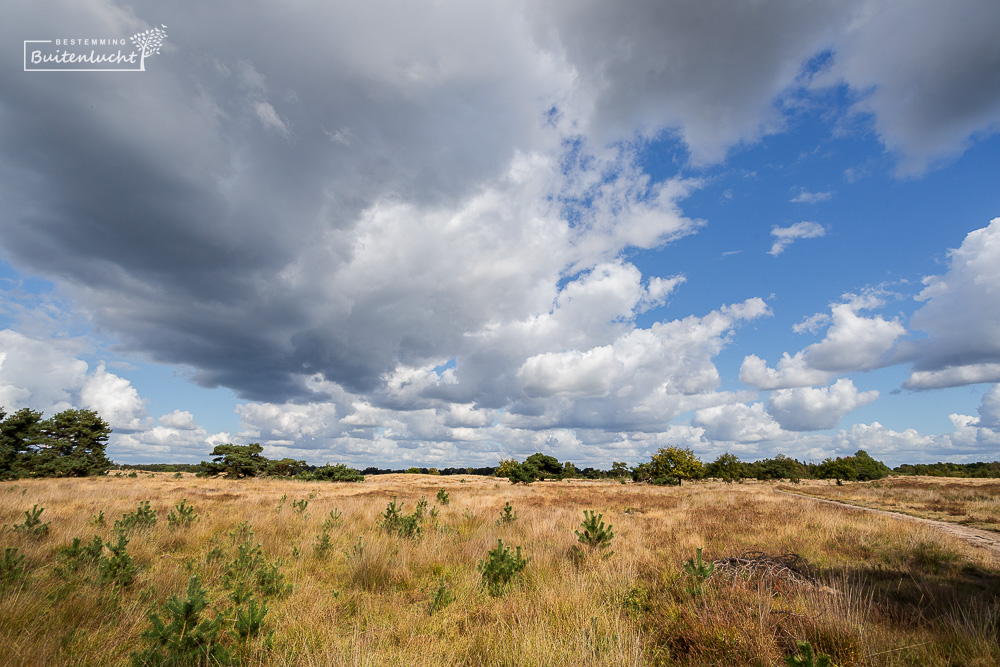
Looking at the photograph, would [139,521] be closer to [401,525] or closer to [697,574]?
[401,525]

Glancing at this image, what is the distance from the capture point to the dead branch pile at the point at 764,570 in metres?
6.05

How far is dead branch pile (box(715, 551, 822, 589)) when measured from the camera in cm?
605

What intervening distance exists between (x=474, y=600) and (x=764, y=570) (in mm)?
4854

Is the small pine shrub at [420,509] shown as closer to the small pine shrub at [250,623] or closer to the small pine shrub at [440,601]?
the small pine shrub at [440,601]

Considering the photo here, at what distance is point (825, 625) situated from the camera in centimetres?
450

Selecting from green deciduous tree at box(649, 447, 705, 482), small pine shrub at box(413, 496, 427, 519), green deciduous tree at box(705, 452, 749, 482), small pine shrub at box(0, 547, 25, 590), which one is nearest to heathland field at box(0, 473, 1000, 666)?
small pine shrub at box(0, 547, 25, 590)

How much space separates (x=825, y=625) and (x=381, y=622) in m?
5.33

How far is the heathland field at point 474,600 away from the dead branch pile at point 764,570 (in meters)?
0.05

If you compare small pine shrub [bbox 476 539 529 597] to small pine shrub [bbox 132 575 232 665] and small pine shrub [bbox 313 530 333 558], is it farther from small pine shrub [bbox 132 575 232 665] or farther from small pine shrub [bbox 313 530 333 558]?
small pine shrub [bbox 313 530 333 558]

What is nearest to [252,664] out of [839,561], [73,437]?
[839,561]

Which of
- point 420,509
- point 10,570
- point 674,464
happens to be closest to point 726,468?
point 674,464

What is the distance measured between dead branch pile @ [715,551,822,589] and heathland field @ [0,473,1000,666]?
0.05 m

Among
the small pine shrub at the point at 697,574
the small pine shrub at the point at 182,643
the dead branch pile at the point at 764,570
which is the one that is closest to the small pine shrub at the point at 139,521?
the small pine shrub at the point at 182,643

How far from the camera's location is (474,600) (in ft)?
19.7
